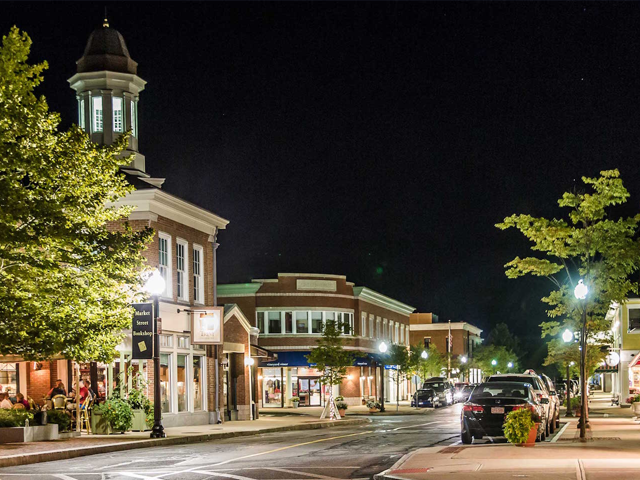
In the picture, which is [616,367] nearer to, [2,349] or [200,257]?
[200,257]

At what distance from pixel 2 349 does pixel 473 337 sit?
10757 centimetres

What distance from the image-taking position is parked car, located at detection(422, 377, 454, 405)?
204ft

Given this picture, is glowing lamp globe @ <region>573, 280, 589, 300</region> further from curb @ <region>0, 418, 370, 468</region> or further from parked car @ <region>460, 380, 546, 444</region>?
curb @ <region>0, 418, 370, 468</region>

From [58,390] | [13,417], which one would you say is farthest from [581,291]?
[58,390]

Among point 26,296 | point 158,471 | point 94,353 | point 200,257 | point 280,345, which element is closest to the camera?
point 158,471

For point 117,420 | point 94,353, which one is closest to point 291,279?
point 117,420

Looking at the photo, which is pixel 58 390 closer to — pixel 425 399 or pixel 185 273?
pixel 185 273

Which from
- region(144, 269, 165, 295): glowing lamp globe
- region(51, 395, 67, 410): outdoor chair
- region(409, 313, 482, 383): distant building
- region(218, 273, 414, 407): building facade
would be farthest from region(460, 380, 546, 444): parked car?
region(409, 313, 482, 383): distant building

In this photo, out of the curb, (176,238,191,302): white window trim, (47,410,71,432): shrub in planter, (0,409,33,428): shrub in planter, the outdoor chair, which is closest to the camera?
the curb

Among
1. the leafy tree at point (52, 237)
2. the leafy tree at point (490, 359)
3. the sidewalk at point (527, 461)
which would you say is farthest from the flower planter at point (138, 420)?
the leafy tree at point (490, 359)

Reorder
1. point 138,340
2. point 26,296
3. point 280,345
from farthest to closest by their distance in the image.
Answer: point 280,345, point 138,340, point 26,296

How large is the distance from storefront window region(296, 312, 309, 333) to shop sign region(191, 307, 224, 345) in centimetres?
2786

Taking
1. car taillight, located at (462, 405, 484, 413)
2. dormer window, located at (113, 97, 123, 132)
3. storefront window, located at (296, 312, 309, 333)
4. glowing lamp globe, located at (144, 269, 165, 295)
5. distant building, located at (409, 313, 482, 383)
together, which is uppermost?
dormer window, located at (113, 97, 123, 132)

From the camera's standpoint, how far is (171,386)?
35.4m
